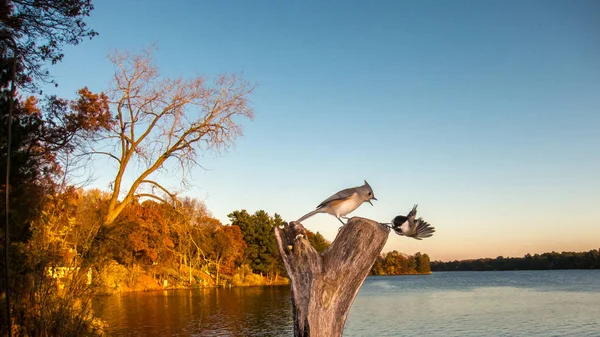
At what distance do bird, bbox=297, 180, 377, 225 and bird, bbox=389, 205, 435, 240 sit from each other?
43cm

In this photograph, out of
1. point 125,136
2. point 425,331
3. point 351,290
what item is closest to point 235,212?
point 425,331

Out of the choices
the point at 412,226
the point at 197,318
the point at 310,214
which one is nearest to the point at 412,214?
the point at 412,226

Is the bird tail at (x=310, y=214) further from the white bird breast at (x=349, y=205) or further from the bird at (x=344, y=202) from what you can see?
the white bird breast at (x=349, y=205)

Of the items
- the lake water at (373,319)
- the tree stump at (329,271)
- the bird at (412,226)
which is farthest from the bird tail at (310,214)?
the lake water at (373,319)

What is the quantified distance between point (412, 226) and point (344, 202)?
65 centimetres

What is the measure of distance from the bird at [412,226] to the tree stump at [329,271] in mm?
164

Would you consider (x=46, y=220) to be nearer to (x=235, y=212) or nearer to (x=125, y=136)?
(x=125, y=136)

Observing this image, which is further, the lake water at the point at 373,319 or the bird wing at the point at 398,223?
the lake water at the point at 373,319

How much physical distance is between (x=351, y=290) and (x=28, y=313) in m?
8.50

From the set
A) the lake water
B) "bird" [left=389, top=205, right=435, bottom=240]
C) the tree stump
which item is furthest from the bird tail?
the lake water

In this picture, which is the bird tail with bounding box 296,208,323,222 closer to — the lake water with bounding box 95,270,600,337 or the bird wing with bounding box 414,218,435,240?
the bird wing with bounding box 414,218,435,240

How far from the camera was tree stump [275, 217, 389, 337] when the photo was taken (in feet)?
13.1

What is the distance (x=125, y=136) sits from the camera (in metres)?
12.7

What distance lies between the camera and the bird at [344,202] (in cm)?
445
